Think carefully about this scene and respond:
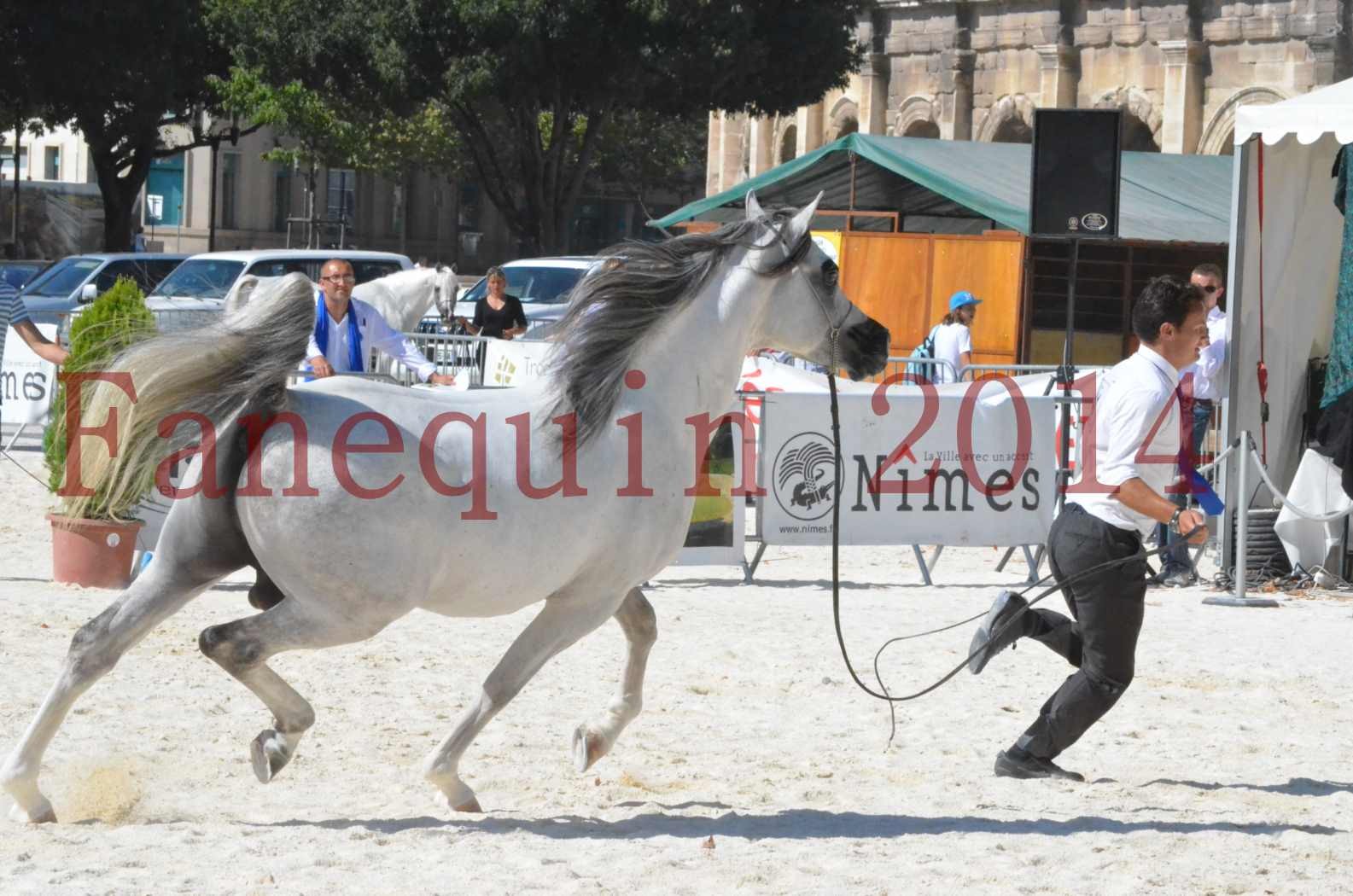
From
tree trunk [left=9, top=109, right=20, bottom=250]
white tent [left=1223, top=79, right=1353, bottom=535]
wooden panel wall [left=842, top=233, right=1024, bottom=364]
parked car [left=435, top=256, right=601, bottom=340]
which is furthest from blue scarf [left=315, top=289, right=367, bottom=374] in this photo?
tree trunk [left=9, top=109, right=20, bottom=250]

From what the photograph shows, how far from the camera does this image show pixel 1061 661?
30.0ft

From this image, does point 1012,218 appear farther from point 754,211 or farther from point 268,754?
point 268,754

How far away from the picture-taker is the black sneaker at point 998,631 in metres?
6.72

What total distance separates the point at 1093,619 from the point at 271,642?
9.18ft

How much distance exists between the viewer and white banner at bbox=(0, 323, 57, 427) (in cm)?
1664

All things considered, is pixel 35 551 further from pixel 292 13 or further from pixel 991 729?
pixel 292 13

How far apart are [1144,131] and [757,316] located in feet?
116

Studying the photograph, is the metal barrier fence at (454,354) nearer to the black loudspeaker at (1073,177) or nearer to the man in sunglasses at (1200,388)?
the black loudspeaker at (1073,177)

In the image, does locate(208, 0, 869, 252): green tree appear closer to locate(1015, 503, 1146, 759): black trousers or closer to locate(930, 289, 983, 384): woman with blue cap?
locate(930, 289, 983, 384): woman with blue cap

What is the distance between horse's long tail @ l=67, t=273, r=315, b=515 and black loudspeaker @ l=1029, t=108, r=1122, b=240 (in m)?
8.79

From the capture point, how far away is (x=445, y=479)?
5.55 m

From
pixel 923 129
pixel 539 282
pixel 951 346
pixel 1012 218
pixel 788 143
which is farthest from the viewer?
pixel 788 143

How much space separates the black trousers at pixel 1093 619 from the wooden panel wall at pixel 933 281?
58.9 ft

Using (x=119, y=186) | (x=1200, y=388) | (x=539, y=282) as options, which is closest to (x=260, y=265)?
(x=539, y=282)
